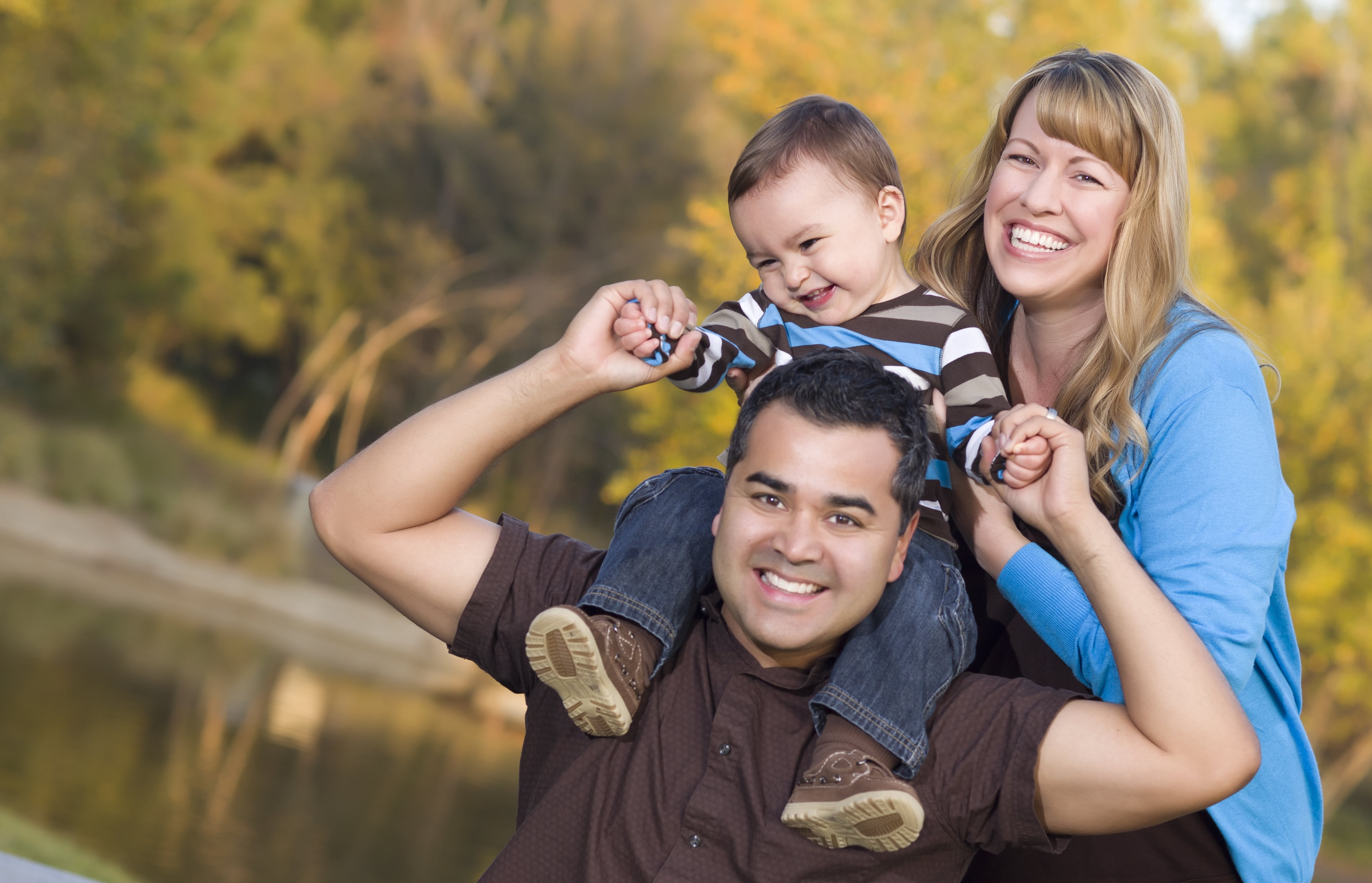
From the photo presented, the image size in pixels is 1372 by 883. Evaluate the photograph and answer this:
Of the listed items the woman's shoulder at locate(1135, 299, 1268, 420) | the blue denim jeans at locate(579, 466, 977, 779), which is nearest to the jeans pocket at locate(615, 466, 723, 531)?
the blue denim jeans at locate(579, 466, 977, 779)

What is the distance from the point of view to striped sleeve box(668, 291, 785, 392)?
104 inches

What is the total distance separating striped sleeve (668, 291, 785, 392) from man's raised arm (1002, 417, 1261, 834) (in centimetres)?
78

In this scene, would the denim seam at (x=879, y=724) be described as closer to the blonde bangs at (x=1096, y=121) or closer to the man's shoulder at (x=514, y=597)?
the man's shoulder at (x=514, y=597)

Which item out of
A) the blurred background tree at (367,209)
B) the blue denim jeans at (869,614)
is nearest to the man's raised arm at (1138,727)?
the blue denim jeans at (869,614)

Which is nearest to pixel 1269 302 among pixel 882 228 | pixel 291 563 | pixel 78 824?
pixel 291 563

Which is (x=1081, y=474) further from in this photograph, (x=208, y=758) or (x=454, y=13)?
(x=454, y=13)

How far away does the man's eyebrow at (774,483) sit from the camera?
2.21 metres

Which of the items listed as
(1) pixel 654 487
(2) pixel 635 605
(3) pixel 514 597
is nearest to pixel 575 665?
(2) pixel 635 605

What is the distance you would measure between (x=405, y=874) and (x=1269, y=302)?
1420cm

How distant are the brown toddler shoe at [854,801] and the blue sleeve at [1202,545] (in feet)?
1.37

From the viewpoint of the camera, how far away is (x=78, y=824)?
8.12 m

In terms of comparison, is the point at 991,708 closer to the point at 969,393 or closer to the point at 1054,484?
the point at 1054,484

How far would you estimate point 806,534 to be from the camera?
2.19 metres

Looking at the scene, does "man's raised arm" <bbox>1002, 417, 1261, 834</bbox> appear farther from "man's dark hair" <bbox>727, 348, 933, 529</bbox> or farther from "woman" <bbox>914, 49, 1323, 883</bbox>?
"man's dark hair" <bbox>727, 348, 933, 529</bbox>
